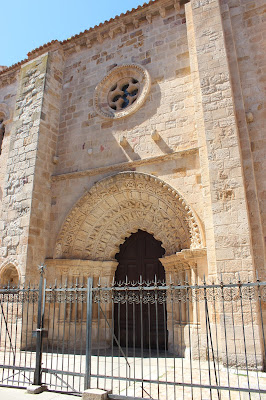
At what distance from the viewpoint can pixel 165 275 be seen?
6.69 meters

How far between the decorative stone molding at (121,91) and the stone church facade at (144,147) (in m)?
0.03

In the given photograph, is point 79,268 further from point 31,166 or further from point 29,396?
point 29,396

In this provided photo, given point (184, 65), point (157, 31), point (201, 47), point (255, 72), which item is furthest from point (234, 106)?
point (157, 31)

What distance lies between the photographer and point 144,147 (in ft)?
23.2

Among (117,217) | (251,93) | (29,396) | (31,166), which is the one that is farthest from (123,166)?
(29,396)

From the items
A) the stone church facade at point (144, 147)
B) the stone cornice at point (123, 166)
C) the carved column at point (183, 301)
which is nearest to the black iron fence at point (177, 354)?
the carved column at point (183, 301)

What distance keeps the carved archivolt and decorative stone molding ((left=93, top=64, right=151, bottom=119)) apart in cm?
187

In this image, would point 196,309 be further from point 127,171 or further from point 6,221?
point 6,221

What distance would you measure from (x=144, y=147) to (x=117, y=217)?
67.4 inches

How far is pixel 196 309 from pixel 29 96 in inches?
278

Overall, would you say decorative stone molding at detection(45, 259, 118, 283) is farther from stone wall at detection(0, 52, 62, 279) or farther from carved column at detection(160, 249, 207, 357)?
carved column at detection(160, 249, 207, 357)

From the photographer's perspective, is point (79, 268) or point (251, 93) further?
point (79, 268)

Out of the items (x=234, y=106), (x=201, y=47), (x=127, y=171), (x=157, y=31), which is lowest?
(x=127, y=171)

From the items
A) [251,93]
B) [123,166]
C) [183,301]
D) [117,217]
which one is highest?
[251,93]
